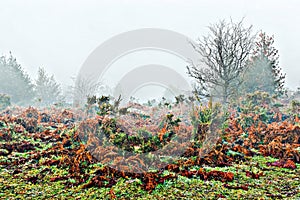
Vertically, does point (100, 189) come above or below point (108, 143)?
below

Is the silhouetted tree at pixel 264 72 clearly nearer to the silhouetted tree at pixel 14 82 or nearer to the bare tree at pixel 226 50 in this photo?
the bare tree at pixel 226 50

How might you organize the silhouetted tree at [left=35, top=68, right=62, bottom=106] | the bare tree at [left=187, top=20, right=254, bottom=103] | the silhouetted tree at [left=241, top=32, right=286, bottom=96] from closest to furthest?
1. the bare tree at [left=187, top=20, right=254, bottom=103]
2. the silhouetted tree at [left=241, top=32, right=286, bottom=96]
3. the silhouetted tree at [left=35, top=68, right=62, bottom=106]

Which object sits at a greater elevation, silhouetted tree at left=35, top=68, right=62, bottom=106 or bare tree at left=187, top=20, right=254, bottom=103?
silhouetted tree at left=35, top=68, right=62, bottom=106

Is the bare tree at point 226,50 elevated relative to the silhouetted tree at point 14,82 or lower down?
lower down

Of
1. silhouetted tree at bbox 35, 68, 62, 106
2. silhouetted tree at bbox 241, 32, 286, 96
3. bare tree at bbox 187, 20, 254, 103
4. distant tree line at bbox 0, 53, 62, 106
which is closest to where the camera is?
bare tree at bbox 187, 20, 254, 103

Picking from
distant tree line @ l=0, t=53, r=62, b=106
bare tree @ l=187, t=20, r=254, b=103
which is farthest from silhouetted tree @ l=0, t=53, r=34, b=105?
bare tree @ l=187, t=20, r=254, b=103

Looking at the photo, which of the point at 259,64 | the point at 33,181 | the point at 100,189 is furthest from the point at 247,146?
the point at 259,64

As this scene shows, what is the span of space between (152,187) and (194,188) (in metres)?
0.78

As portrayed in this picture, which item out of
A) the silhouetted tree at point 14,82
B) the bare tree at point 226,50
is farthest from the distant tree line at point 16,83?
the bare tree at point 226,50

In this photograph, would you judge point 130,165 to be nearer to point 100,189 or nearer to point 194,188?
point 100,189

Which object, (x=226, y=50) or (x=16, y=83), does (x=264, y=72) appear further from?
(x=16, y=83)

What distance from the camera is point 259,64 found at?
707 inches

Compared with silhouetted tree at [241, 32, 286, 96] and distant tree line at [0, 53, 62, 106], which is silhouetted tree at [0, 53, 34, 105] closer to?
distant tree line at [0, 53, 62, 106]

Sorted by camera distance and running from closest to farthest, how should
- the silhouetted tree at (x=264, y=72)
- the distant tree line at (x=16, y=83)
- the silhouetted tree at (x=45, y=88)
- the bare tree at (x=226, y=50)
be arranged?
the bare tree at (x=226, y=50)
the silhouetted tree at (x=264, y=72)
the distant tree line at (x=16, y=83)
the silhouetted tree at (x=45, y=88)
